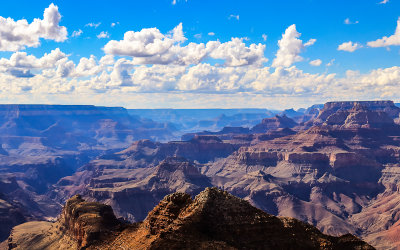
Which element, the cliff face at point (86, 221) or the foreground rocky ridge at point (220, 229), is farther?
the cliff face at point (86, 221)

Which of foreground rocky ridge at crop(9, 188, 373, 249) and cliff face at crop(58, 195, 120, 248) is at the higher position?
foreground rocky ridge at crop(9, 188, 373, 249)

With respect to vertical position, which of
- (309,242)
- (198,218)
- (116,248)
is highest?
(198,218)

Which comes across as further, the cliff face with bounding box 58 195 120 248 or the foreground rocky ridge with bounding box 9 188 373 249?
the cliff face with bounding box 58 195 120 248

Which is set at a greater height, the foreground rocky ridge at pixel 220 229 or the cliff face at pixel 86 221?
the foreground rocky ridge at pixel 220 229

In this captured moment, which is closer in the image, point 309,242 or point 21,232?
point 309,242

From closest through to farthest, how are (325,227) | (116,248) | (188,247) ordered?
(188,247)
(116,248)
(325,227)

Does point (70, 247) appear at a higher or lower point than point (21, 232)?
higher

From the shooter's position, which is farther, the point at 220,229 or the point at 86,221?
the point at 86,221

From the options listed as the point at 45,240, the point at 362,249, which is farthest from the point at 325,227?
the point at 362,249

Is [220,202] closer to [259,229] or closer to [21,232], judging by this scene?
[259,229]

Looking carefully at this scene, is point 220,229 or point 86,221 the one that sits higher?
point 220,229

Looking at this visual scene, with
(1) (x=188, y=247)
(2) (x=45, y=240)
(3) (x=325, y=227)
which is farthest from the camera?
(3) (x=325, y=227)

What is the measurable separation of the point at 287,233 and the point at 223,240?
699 centimetres

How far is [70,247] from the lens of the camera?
3243 inches
